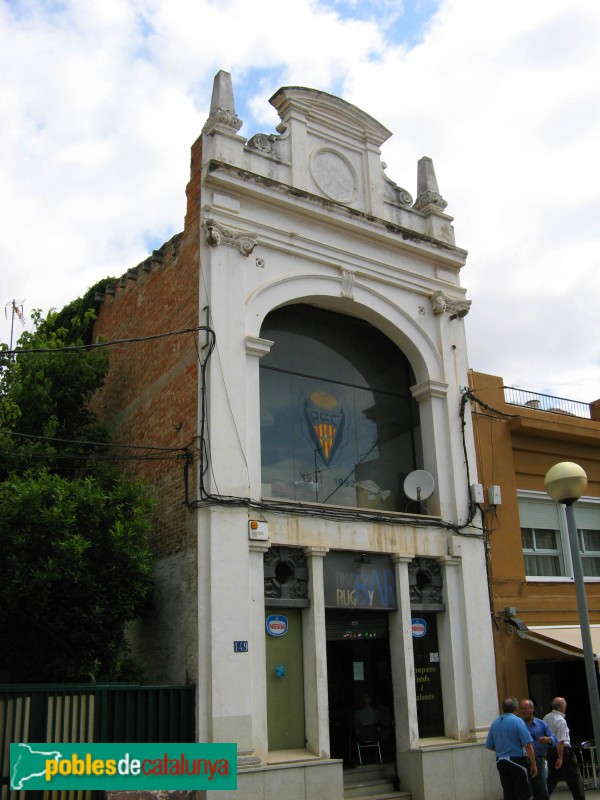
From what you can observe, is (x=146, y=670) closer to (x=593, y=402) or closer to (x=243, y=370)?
(x=243, y=370)

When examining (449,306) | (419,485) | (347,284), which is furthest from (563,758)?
(347,284)

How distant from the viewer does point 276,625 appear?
12203 millimetres

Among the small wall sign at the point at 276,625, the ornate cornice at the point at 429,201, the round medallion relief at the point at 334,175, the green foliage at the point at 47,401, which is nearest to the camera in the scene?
the small wall sign at the point at 276,625

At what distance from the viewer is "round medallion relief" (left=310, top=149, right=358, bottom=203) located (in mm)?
15185

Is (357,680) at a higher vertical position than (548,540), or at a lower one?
lower

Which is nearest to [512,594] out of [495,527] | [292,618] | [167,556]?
[495,527]

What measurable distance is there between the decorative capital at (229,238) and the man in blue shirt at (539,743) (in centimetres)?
787

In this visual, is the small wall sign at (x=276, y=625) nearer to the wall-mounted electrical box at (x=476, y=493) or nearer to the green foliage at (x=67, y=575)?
the green foliage at (x=67, y=575)

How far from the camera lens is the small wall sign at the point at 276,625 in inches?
477

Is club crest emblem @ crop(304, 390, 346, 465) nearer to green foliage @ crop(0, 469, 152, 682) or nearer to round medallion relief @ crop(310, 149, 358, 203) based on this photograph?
green foliage @ crop(0, 469, 152, 682)

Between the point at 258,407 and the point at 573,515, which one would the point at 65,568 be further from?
the point at 573,515

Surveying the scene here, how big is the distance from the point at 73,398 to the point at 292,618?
17.9ft

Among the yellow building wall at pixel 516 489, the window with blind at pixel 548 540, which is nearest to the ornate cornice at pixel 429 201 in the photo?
the yellow building wall at pixel 516 489

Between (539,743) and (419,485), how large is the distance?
184 inches
